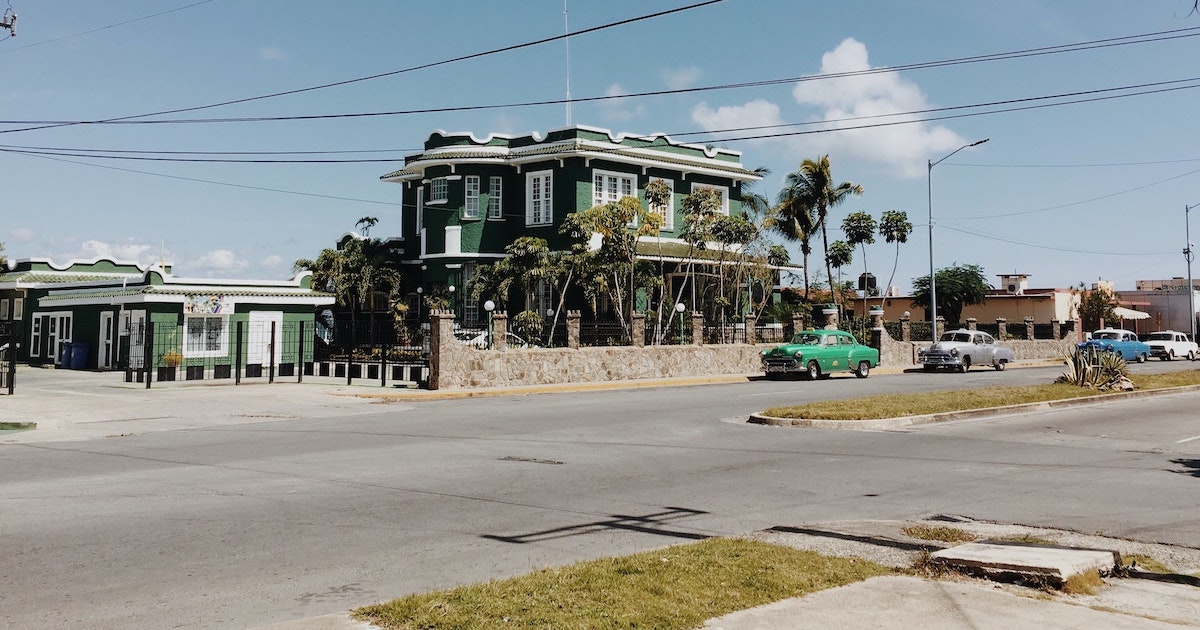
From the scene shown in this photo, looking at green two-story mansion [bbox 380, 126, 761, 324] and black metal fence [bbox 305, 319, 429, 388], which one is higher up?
green two-story mansion [bbox 380, 126, 761, 324]

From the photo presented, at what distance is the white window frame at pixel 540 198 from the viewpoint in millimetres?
41156

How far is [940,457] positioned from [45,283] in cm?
4093

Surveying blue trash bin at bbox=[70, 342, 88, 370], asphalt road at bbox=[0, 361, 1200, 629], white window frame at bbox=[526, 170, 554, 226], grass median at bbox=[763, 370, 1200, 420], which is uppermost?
white window frame at bbox=[526, 170, 554, 226]

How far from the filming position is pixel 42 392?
26.1 metres

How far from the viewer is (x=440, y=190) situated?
42.2 m

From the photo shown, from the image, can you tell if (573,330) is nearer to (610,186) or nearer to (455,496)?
(610,186)

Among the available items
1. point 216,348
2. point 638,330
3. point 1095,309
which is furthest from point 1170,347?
point 216,348

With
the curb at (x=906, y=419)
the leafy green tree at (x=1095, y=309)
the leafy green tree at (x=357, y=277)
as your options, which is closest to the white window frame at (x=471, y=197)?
the leafy green tree at (x=357, y=277)

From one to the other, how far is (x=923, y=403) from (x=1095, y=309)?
183 feet

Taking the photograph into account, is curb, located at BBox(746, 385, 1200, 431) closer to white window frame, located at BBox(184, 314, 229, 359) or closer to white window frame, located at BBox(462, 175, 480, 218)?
white window frame, located at BBox(184, 314, 229, 359)

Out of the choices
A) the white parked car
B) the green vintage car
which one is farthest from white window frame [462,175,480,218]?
the white parked car

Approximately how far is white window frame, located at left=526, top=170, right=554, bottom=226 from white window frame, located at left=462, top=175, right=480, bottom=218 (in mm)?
2263

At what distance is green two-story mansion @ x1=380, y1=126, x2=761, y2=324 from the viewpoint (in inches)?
1593

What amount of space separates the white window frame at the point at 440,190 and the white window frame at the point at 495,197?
1866mm
